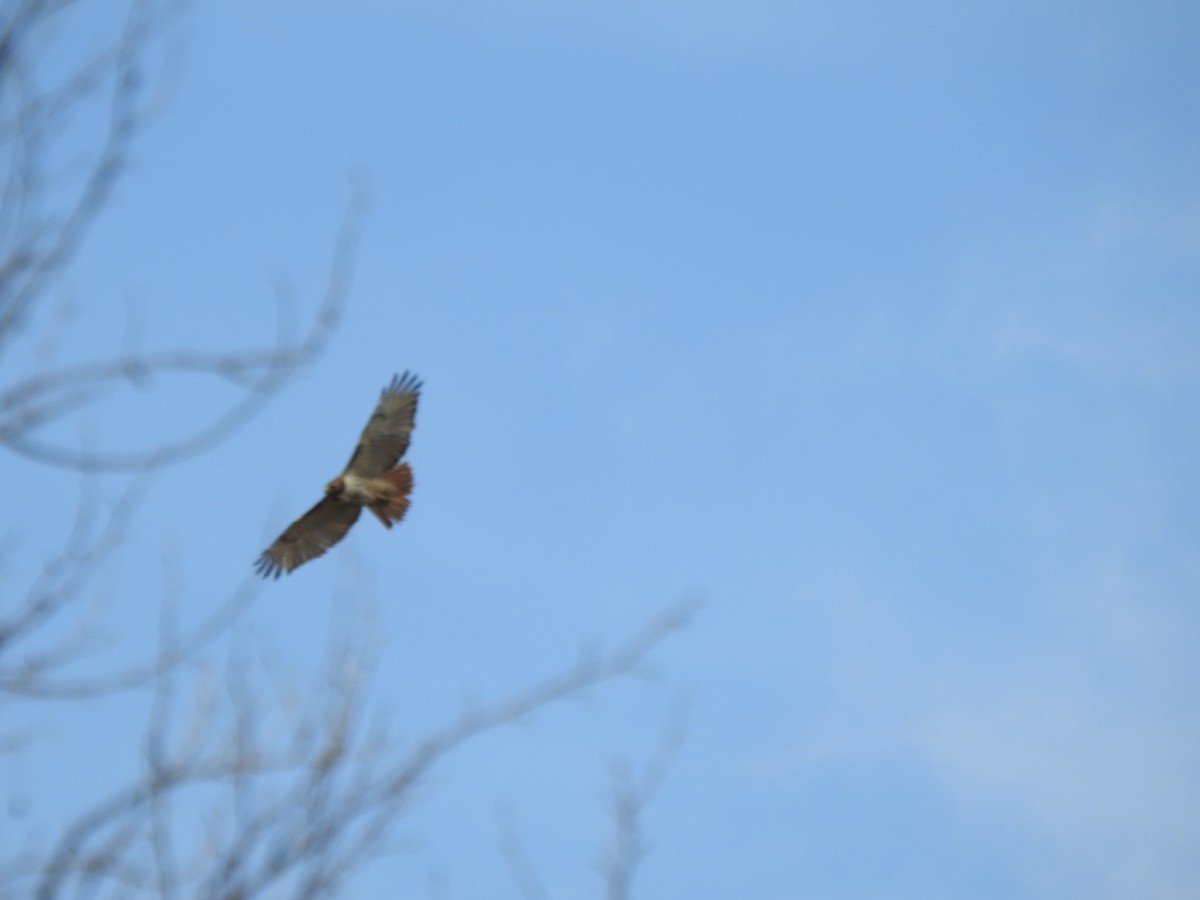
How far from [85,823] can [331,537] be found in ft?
30.3

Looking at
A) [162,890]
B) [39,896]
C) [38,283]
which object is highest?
[38,283]

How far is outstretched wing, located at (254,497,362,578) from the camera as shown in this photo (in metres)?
12.6

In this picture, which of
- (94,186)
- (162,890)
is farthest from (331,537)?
(94,186)

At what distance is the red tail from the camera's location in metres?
11.9

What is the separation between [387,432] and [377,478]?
40 centimetres

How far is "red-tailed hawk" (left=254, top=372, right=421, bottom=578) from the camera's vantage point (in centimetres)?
1195

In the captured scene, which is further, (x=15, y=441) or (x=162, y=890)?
(x=162, y=890)

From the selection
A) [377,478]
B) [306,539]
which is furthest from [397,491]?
[306,539]

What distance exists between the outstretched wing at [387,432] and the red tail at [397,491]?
6.2 inches

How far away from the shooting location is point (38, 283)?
3.61 m

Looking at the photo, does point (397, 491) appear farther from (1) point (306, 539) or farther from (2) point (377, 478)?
(1) point (306, 539)

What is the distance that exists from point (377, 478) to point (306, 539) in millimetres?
1195

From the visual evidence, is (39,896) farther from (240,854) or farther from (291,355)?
(291,355)

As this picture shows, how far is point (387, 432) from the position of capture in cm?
1220
